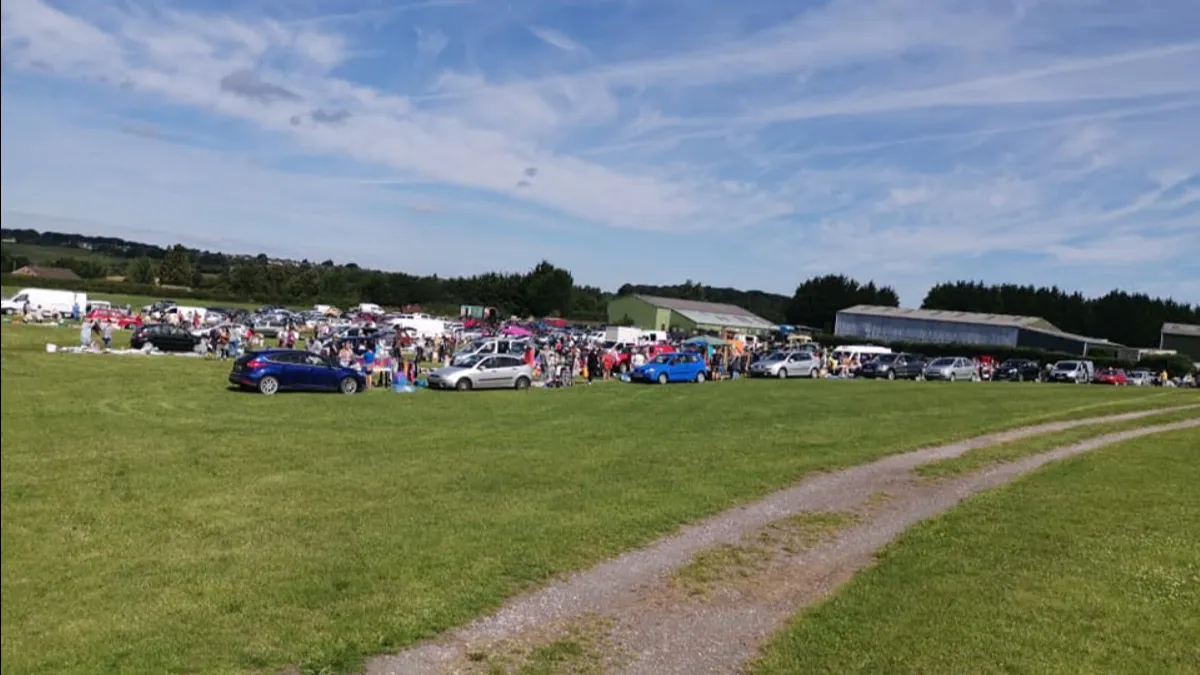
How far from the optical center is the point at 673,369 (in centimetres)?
4181

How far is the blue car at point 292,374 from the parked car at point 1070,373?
49531mm

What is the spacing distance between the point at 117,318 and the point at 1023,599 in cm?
6511

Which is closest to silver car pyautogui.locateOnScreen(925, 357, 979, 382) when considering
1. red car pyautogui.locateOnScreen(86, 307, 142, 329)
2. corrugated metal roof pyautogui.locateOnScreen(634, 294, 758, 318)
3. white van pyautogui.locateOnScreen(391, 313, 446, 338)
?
white van pyautogui.locateOnScreen(391, 313, 446, 338)

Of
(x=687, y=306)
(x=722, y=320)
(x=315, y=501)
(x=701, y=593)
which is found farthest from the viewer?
(x=687, y=306)

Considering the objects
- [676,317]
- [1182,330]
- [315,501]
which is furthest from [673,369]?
[1182,330]

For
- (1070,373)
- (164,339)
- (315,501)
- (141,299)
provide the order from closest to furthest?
(315,501)
(164,339)
(1070,373)
(141,299)

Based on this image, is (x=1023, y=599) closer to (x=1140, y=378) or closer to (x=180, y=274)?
(x=1140, y=378)

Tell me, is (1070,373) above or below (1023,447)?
above

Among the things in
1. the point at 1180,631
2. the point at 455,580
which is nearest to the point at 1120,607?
the point at 1180,631

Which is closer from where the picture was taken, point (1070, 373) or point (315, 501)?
point (315, 501)

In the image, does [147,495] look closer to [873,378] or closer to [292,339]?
[292,339]

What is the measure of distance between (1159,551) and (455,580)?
8928 mm

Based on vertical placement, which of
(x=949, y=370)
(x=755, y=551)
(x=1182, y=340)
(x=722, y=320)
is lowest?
(x=755, y=551)

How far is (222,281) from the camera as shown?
110 meters
